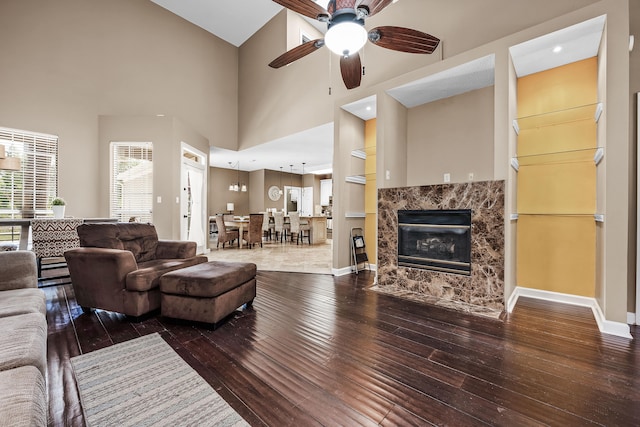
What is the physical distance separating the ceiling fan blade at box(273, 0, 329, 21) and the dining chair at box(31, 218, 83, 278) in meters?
3.75

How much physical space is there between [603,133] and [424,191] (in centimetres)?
165

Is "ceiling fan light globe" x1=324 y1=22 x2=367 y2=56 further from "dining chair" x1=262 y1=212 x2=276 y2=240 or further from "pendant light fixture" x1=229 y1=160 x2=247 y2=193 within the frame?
"pendant light fixture" x1=229 y1=160 x2=247 y2=193

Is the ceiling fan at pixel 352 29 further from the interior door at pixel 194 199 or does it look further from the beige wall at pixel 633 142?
the interior door at pixel 194 199

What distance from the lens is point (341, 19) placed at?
2.20m

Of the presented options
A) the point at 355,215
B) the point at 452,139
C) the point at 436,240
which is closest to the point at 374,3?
the point at 452,139

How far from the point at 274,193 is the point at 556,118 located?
10048 mm

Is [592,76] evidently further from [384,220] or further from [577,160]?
[384,220]

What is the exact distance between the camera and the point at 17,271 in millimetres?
1854

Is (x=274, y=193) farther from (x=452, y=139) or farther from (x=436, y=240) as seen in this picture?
(x=436, y=240)

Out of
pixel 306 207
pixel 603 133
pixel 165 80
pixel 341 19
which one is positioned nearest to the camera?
pixel 341 19

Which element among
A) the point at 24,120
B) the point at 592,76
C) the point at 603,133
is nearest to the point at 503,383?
the point at 603,133

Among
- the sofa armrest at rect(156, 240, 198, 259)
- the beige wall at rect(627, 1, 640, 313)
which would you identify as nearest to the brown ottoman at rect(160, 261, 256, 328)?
the sofa armrest at rect(156, 240, 198, 259)

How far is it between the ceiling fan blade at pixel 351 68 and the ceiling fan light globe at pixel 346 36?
39 centimetres

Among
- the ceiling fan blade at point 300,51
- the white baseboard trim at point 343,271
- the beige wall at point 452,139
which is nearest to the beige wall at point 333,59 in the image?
the beige wall at point 452,139
